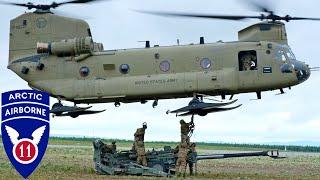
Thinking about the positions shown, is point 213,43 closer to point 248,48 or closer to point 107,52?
point 248,48

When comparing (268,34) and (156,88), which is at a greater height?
(268,34)

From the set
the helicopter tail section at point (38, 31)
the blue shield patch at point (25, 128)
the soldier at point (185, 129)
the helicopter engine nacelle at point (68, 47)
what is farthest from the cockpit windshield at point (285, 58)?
the blue shield patch at point (25, 128)

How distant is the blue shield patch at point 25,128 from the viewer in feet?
31.2

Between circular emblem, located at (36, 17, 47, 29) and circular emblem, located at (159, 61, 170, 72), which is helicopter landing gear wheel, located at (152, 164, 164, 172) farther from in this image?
circular emblem, located at (36, 17, 47, 29)

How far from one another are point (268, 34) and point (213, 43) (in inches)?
77.9

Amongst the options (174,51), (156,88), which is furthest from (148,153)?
(174,51)

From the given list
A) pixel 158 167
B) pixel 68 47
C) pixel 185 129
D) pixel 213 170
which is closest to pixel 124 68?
pixel 68 47

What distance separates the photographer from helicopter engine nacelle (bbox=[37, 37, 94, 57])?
76.8ft

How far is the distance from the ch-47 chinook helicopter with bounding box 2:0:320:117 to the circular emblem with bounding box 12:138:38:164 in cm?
1213

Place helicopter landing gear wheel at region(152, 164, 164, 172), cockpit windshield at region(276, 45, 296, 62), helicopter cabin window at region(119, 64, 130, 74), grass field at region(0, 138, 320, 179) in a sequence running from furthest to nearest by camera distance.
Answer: helicopter cabin window at region(119, 64, 130, 74), cockpit windshield at region(276, 45, 296, 62), helicopter landing gear wheel at region(152, 164, 164, 172), grass field at region(0, 138, 320, 179)

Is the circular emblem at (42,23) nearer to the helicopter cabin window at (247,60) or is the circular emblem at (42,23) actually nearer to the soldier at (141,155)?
the soldier at (141,155)

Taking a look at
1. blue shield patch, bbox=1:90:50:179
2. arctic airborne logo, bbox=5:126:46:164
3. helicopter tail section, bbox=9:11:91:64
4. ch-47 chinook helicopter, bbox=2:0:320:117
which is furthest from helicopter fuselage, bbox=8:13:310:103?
arctic airborne logo, bbox=5:126:46:164

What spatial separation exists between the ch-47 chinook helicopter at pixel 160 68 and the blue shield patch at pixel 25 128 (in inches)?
466

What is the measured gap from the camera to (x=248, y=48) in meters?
22.4
